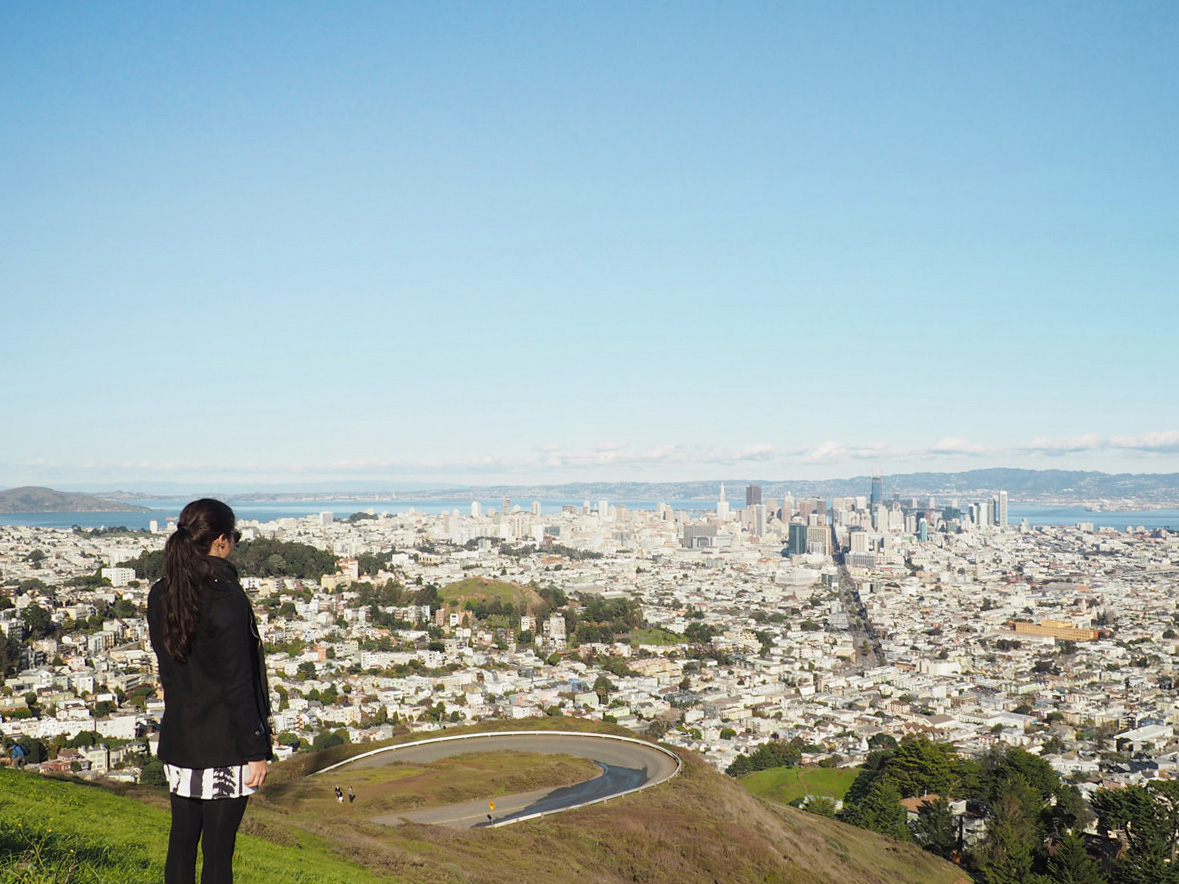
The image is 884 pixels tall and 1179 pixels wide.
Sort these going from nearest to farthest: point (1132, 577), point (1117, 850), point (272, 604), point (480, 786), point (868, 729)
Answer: point (480, 786)
point (1117, 850)
point (868, 729)
point (272, 604)
point (1132, 577)

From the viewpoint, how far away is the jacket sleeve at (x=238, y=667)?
Answer: 1.92 meters

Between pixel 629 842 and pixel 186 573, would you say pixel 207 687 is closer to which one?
pixel 186 573

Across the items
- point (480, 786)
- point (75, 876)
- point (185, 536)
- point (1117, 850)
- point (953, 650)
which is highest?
point (185, 536)

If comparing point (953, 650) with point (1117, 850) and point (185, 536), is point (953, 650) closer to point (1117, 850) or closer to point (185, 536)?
point (1117, 850)

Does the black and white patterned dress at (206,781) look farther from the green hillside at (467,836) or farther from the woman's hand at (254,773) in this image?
the green hillside at (467,836)

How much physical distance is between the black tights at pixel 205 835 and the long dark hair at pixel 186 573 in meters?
0.36

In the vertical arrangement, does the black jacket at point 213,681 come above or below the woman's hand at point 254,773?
above

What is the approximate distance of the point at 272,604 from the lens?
34938 millimetres

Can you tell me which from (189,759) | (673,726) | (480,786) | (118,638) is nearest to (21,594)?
(118,638)

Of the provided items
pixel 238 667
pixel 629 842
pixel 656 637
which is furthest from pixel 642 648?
→ pixel 238 667

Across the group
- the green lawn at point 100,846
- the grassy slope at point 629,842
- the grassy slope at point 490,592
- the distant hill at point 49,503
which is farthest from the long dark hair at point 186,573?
the distant hill at point 49,503

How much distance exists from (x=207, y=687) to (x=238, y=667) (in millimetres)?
76

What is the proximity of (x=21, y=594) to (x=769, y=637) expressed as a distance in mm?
30139

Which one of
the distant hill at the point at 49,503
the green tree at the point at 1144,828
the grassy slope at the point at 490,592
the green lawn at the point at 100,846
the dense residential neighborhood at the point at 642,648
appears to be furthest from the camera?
the distant hill at the point at 49,503
